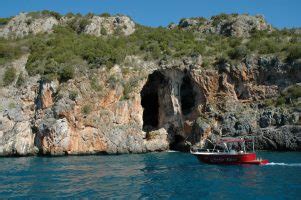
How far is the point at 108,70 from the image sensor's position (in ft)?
185

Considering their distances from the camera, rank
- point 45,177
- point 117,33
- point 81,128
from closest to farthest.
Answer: point 45,177 → point 81,128 → point 117,33

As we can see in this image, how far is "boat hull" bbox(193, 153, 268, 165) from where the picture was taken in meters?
36.3

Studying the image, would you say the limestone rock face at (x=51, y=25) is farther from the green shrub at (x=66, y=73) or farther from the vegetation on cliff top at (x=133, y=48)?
the green shrub at (x=66, y=73)

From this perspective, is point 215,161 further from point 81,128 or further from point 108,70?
point 108,70

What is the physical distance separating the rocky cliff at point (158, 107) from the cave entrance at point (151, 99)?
0.67 ft

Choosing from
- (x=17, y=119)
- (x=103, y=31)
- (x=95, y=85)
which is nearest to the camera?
(x=17, y=119)

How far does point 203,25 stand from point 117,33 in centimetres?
1516

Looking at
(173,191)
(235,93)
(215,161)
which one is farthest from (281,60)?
(173,191)

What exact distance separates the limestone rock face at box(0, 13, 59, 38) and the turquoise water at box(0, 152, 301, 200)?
4250cm

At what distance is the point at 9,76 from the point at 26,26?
21539 millimetres

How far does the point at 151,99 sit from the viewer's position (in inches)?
2505

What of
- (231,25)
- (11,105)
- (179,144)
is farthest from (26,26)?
(179,144)

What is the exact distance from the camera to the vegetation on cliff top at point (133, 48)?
2192 inches

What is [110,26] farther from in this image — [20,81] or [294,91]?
[294,91]
